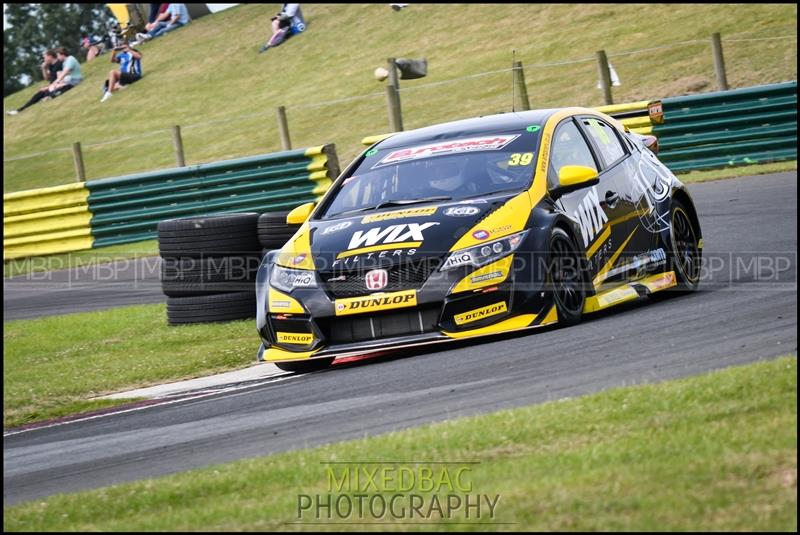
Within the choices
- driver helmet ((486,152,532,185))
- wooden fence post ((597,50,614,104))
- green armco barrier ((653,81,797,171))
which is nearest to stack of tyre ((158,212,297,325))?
driver helmet ((486,152,532,185))

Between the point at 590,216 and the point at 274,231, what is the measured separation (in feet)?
10.7

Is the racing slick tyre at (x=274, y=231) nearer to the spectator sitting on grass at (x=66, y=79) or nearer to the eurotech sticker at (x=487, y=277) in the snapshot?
the eurotech sticker at (x=487, y=277)

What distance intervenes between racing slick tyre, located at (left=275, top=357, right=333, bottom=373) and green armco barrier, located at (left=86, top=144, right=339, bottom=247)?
10743 millimetres

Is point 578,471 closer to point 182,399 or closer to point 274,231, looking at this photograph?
point 182,399

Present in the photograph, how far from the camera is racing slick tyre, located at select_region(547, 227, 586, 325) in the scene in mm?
7871

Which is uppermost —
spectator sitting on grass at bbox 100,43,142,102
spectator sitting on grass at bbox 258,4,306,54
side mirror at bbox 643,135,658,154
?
spectator sitting on grass at bbox 258,4,306,54

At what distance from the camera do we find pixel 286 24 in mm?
52125

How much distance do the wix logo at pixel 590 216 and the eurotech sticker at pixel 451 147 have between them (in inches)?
27.5

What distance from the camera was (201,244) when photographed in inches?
426

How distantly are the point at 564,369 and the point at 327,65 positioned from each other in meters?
41.4

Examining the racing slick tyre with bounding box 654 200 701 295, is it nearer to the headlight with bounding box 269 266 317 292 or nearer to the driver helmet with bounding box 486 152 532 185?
the driver helmet with bounding box 486 152 532 185

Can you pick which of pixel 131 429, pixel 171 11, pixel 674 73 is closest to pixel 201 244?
pixel 131 429

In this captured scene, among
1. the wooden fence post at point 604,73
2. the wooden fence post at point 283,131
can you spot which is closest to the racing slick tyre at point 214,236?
the wooden fence post at point 283,131

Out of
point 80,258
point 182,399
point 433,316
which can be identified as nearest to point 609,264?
point 433,316
